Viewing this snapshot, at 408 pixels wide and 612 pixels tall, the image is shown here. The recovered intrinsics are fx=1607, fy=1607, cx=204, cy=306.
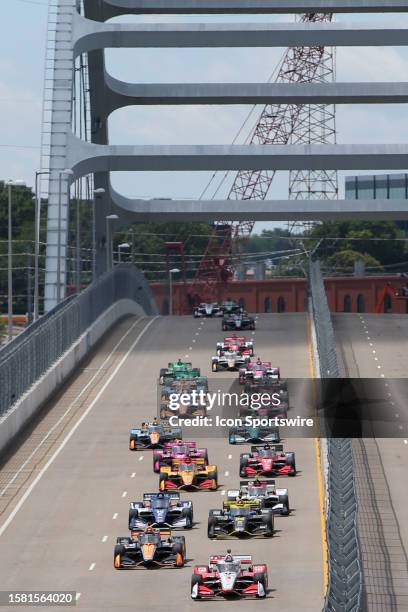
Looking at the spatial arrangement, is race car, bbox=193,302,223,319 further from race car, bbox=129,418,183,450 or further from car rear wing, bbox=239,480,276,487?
car rear wing, bbox=239,480,276,487

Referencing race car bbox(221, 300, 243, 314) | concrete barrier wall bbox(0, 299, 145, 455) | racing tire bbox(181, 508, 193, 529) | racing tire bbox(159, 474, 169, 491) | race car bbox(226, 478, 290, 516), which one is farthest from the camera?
race car bbox(221, 300, 243, 314)

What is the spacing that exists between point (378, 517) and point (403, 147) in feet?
193

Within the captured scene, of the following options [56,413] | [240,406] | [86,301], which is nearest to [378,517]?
[240,406]

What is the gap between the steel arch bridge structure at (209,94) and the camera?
10031cm

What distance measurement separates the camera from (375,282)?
197625 millimetres

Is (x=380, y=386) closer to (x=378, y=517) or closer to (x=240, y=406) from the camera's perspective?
(x=240, y=406)

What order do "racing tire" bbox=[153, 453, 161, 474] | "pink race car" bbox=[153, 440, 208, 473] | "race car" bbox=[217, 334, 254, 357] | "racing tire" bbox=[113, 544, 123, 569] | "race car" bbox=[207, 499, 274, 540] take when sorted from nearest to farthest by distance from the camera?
"racing tire" bbox=[113, 544, 123, 569] < "race car" bbox=[207, 499, 274, 540] < "pink race car" bbox=[153, 440, 208, 473] < "racing tire" bbox=[153, 453, 161, 474] < "race car" bbox=[217, 334, 254, 357]

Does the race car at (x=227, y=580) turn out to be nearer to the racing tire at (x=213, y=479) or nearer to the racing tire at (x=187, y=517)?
the racing tire at (x=187, y=517)

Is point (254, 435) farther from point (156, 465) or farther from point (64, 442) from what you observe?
point (64, 442)

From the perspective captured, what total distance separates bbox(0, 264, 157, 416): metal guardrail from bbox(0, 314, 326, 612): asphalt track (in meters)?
1.71

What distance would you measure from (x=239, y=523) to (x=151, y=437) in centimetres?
1435

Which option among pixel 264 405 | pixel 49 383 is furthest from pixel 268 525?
pixel 49 383

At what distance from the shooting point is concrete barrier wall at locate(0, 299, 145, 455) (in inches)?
2393

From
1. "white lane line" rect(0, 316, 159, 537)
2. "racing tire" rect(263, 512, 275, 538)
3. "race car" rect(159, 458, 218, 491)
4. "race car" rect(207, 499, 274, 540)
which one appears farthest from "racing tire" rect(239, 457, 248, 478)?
"racing tire" rect(263, 512, 275, 538)
